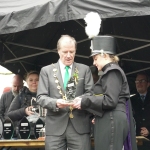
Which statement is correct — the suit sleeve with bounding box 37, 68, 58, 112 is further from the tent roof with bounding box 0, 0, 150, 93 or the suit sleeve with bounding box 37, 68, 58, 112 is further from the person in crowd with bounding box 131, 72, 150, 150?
the person in crowd with bounding box 131, 72, 150, 150

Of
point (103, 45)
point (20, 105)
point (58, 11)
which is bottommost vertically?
point (20, 105)

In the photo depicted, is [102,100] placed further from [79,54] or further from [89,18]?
[79,54]

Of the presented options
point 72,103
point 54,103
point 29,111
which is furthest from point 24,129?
point 72,103

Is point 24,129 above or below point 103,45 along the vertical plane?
below

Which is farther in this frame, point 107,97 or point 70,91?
point 70,91

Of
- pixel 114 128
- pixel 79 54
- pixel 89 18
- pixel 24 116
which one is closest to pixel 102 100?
pixel 114 128

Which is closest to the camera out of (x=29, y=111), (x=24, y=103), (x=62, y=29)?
(x=29, y=111)

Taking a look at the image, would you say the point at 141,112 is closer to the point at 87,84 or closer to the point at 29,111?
the point at 29,111

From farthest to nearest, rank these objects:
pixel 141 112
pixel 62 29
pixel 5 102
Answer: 1. pixel 5 102
2. pixel 62 29
3. pixel 141 112

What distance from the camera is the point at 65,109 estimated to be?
4.76 metres

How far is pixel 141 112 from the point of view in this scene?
6969 millimetres

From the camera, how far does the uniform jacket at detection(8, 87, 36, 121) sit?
6.07 m

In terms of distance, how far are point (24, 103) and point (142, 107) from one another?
1.88m

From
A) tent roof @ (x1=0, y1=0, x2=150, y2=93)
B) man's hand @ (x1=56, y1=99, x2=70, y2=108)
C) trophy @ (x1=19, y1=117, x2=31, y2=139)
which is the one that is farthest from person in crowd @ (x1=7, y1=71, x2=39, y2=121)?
man's hand @ (x1=56, y1=99, x2=70, y2=108)
